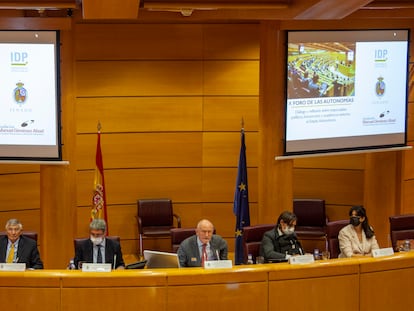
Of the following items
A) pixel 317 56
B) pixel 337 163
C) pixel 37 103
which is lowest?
pixel 337 163

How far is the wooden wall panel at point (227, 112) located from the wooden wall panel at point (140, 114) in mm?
108

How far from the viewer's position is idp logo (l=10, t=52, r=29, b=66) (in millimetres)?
8688

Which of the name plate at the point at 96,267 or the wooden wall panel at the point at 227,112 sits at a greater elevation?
the wooden wall panel at the point at 227,112

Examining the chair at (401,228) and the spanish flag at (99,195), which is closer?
the chair at (401,228)

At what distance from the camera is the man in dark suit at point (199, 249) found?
23.0ft

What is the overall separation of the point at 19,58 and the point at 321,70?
331cm

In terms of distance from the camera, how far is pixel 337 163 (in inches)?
423

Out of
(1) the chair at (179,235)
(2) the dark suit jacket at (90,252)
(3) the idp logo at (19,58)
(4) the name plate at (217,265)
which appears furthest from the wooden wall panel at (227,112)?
(4) the name plate at (217,265)

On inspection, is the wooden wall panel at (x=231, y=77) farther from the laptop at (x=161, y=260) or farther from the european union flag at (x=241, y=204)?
the laptop at (x=161, y=260)

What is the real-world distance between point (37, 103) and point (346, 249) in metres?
3.62

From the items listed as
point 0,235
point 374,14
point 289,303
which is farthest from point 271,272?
point 374,14

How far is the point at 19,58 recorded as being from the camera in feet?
28.5

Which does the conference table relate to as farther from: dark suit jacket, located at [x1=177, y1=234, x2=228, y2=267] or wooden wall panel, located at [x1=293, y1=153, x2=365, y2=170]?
wooden wall panel, located at [x1=293, y1=153, x2=365, y2=170]

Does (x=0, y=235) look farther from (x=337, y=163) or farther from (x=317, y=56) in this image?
(x=337, y=163)
